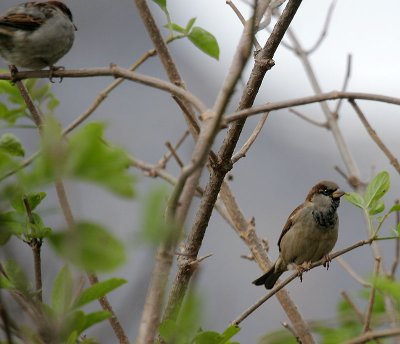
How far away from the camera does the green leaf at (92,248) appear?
2.18 ft

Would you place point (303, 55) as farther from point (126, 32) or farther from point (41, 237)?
point (126, 32)

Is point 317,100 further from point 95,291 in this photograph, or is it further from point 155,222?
point 155,222

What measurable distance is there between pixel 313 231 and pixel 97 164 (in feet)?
13.0

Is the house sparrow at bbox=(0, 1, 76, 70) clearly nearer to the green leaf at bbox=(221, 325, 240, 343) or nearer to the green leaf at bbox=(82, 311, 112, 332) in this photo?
the green leaf at bbox=(221, 325, 240, 343)

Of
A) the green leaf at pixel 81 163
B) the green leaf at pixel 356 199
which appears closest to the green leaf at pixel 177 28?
the green leaf at pixel 356 199

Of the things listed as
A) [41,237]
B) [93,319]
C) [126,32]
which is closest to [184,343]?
[93,319]

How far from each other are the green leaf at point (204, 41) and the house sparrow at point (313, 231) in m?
2.49

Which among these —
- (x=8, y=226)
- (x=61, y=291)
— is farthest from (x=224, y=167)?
(x=8, y=226)

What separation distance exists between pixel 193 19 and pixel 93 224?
5.41ft

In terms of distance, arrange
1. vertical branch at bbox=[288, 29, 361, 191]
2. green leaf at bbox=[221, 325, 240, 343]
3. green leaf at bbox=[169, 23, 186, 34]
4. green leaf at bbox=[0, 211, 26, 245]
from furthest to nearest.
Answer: vertical branch at bbox=[288, 29, 361, 191], green leaf at bbox=[169, 23, 186, 34], green leaf at bbox=[221, 325, 240, 343], green leaf at bbox=[0, 211, 26, 245]

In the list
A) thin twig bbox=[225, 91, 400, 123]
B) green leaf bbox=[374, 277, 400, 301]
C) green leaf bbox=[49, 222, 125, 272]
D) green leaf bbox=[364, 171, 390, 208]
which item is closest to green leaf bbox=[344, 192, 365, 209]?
green leaf bbox=[364, 171, 390, 208]

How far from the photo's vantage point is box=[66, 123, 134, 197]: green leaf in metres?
0.68

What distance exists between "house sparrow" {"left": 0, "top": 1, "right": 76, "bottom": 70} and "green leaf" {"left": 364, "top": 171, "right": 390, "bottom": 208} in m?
1.79

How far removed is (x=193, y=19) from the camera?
2260mm
